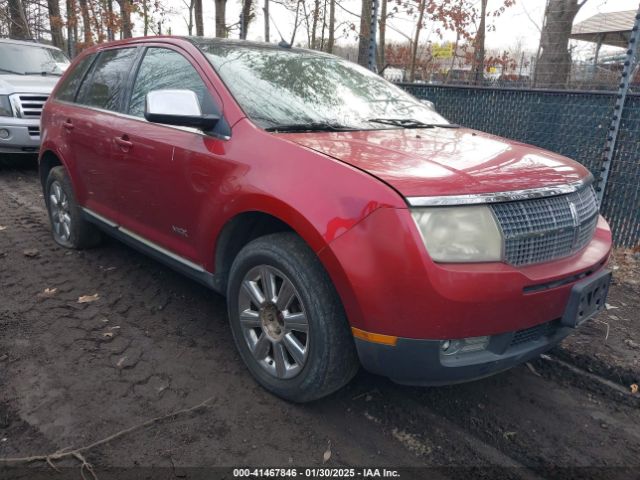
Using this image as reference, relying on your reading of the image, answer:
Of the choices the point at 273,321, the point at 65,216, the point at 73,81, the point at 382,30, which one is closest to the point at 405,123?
the point at 273,321

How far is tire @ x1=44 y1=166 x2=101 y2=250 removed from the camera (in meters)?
4.55

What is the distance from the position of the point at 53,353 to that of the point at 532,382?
109 inches

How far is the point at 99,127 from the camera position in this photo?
3857 millimetres

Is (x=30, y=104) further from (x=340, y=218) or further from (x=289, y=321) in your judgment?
(x=340, y=218)

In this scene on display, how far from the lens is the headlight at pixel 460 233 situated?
6.82ft

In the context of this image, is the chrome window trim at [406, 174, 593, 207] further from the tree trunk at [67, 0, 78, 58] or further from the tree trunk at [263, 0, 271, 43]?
the tree trunk at [67, 0, 78, 58]

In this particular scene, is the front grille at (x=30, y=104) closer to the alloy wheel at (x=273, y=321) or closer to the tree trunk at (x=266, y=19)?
the alloy wheel at (x=273, y=321)

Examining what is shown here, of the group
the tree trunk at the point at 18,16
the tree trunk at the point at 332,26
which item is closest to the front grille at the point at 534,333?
the tree trunk at the point at 332,26

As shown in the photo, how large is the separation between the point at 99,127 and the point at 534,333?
10.6 ft

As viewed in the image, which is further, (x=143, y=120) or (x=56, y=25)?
(x=56, y=25)

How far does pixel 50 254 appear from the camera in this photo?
15.4 ft

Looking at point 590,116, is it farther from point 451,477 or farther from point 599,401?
point 451,477

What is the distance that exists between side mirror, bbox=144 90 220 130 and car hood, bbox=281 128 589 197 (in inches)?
19.6

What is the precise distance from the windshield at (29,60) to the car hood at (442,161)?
27.2 ft
